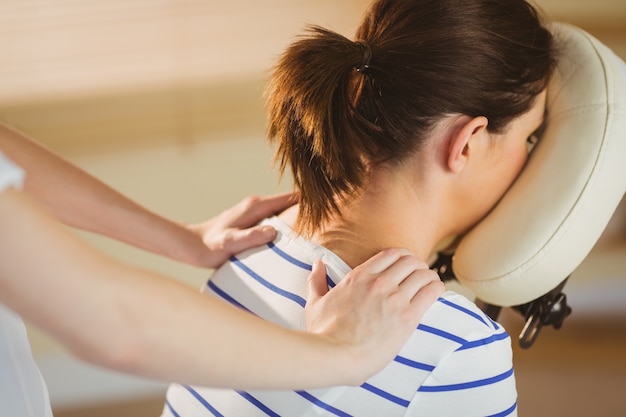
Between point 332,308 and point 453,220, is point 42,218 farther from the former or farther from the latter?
point 453,220

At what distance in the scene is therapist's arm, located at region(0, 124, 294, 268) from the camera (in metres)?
1.18

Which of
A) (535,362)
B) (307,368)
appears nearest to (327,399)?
(307,368)

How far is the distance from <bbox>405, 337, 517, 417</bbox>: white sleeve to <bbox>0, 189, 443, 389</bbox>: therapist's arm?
0.54 ft

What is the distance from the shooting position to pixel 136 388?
2242mm

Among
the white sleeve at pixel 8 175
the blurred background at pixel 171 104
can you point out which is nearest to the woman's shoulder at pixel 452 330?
the white sleeve at pixel 8 175

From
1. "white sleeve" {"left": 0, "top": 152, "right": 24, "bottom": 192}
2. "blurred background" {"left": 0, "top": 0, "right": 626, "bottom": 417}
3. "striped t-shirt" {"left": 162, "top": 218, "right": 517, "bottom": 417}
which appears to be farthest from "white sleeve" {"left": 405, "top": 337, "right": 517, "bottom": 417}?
"blurred background" {"left": 0, "top": 0, "right": 626, "bottom": 417}

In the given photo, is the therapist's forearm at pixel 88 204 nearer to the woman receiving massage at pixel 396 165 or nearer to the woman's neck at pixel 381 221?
the woman receiving massage at pixel 396 165

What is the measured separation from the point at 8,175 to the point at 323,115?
1.85 feet

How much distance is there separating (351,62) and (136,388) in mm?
1443

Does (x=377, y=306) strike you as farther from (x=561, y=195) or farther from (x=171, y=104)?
(x=171, y=104)

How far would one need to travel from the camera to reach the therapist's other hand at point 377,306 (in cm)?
84

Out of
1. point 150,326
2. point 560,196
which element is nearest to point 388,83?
point 560,196

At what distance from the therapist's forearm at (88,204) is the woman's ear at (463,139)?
16.7 inches

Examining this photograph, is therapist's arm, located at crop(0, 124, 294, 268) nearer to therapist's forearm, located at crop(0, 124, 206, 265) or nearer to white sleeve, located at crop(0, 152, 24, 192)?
therapist's forearm, located at crop(0, 124, 206, 265)
